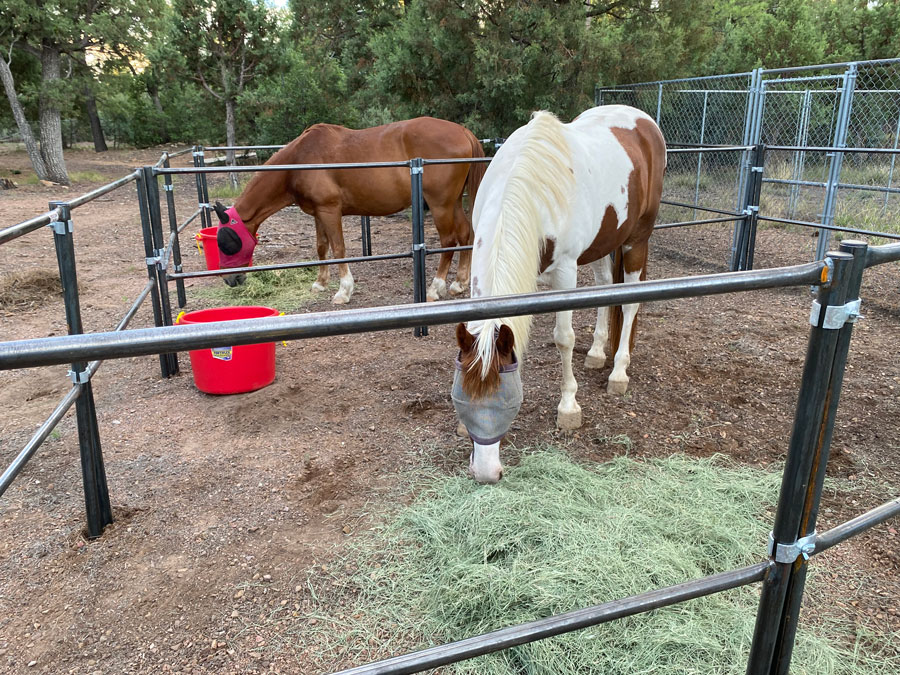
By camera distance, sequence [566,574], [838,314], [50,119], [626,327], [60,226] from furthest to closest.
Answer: [50,119]
[626,327]
[60,226]
[566,574]
[838,314]

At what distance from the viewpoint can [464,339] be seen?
207 centimetres

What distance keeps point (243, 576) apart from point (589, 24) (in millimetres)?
8281

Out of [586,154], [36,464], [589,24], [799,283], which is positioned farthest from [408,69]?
[799,283]

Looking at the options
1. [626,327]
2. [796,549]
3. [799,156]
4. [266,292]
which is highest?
[799,156]

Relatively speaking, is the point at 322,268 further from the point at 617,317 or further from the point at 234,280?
the point at 617,317

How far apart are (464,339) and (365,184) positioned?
3639 millimetres

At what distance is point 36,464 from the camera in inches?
108

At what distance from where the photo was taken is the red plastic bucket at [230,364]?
339 cm

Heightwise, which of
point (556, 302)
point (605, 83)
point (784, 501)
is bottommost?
point (784, 501)

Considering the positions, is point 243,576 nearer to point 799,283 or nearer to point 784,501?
point 784,501

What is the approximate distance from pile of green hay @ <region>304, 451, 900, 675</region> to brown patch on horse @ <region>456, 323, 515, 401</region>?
41 cm

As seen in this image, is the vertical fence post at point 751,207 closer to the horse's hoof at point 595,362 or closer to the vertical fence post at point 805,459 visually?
the horse's hoof at point 595,362

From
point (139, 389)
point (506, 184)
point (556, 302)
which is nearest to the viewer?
point (556, 302)

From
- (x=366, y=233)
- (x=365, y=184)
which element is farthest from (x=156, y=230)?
(x=366, y=233)
